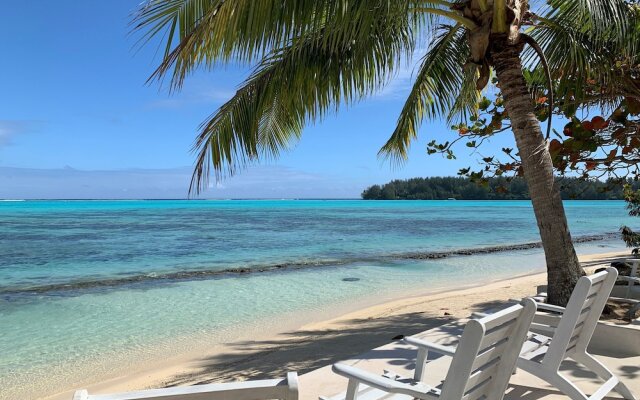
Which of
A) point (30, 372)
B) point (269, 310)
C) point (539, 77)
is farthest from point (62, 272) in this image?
point (539, 77)

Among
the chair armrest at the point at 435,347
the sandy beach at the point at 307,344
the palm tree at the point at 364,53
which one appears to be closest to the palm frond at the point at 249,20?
the palm tree at the point at 364,53

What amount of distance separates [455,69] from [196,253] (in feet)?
51.4

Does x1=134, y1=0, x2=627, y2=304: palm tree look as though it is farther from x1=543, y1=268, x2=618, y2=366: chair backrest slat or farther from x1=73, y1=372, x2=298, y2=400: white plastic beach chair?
x1=73, y1=372, x2=298, y2=400: white plastic beach chair

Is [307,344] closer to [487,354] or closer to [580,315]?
[580,315]

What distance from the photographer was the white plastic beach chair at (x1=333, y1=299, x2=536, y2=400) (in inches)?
74.4

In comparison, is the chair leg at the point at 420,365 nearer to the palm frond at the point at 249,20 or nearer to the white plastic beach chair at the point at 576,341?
the white plastic beach chair at the point at 576,341

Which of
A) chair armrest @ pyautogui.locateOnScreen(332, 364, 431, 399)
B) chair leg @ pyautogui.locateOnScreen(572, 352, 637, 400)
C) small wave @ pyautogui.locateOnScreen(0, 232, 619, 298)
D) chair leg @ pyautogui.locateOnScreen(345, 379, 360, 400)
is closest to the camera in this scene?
chair armrest @ pyautogui.locateOnScreen(332, 364, 431, 399)

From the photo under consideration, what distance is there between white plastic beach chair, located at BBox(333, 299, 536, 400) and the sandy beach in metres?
3.37

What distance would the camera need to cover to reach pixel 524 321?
2168 millimetres

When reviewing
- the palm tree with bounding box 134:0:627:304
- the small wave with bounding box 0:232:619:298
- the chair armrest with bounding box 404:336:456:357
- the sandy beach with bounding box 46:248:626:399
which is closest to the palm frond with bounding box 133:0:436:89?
the palm tree with bounding box 134:0:627:304

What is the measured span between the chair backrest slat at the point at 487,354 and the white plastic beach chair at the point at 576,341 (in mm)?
478

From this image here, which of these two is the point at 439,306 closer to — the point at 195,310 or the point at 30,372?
the point at 195,310

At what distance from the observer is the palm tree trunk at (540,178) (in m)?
4.04

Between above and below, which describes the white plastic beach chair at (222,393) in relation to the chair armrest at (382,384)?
above
